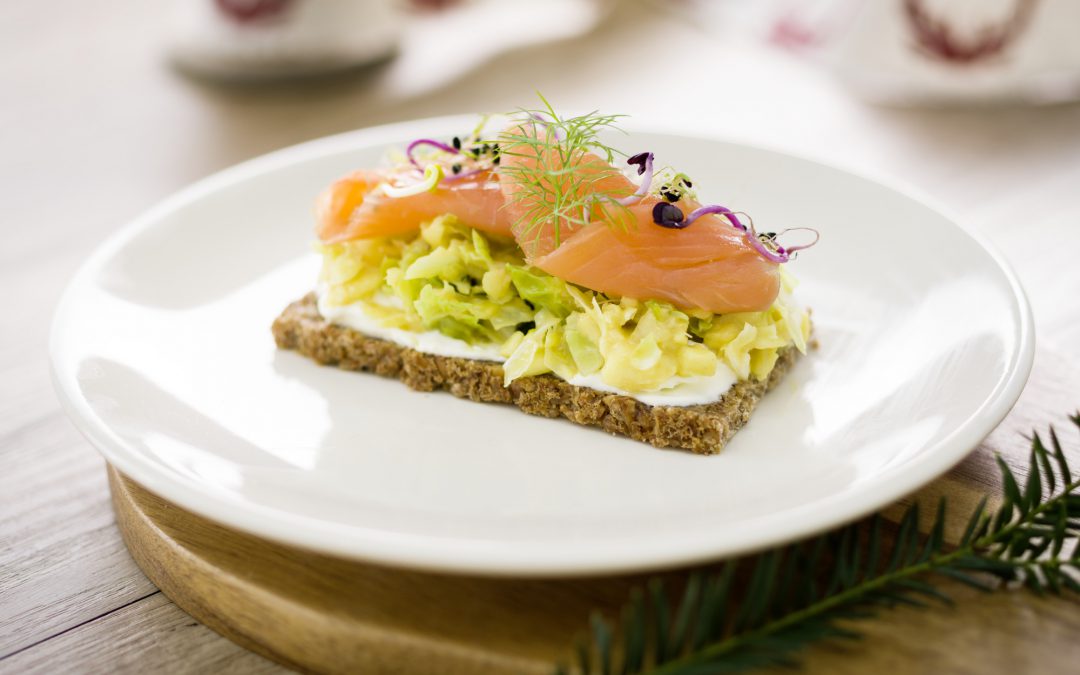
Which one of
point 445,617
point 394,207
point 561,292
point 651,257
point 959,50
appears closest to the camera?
point 445,617

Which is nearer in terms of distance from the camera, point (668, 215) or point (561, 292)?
point (668, 215)

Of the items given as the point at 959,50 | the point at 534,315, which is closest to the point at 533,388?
the point at 534,315

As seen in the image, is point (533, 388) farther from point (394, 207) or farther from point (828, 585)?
point (828, 585)

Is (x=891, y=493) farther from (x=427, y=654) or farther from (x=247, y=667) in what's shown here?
(x=247, y=667)

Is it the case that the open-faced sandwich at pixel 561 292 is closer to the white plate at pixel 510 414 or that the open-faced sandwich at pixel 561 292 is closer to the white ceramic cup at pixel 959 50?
the white plate at pixel 510 414

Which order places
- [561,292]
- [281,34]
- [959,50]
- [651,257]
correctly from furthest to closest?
[281,34] → [959,50] → [561,292] → [651,257]

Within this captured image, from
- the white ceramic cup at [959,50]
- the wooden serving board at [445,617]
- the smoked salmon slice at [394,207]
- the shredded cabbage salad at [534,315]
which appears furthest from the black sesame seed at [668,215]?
the white ceramic cup at [959,50]
